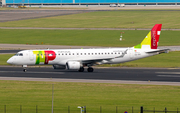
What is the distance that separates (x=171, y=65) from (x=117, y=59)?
11296mm

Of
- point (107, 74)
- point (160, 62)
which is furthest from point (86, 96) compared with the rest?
point (160, 62)

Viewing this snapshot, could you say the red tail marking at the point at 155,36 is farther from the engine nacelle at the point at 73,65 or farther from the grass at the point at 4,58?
the grass at the point at 4,58

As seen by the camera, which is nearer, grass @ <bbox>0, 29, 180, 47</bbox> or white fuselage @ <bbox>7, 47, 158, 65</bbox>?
white fuselage @ <bbox>7, 47, 158, 65</bbox>

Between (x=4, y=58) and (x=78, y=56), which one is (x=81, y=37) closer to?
(x=4, y=58)

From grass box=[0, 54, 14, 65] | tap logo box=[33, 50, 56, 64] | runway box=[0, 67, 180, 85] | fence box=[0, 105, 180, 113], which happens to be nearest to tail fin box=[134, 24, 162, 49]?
runway box=[0, 67, 180, 85]

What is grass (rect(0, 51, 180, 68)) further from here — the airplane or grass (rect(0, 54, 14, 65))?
the airplane

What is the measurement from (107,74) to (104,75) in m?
1.18

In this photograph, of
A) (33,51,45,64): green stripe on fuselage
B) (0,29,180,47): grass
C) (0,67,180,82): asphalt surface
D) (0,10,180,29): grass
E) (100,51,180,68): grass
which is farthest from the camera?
(0,10,180,29): grass

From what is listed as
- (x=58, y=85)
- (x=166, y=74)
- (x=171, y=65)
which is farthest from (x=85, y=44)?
(x=58, y=85)

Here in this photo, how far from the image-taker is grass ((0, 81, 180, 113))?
36.1 metres

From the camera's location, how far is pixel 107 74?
55.9m

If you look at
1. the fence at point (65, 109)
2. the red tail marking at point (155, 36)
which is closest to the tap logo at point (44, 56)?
the red tail marking at point (155, 36)

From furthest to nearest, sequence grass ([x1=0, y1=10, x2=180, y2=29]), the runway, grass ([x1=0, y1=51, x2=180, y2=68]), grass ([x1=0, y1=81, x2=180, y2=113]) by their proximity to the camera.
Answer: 1. grass ([x1=0, y1=10, x2=180, y2=29])
2. grass ([x1=0, y1=51, x2=180, y2=68])
3. the runway
4. grass ([x1=0, y1=81, x2=180, y2=113])

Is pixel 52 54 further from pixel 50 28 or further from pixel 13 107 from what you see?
pixel 50 28
